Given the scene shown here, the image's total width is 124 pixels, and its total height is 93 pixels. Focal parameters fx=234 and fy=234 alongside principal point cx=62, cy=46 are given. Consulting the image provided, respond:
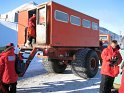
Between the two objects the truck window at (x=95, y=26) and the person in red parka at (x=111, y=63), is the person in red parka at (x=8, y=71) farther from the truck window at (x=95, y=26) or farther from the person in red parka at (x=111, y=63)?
the truck window at (x=95, y=26)

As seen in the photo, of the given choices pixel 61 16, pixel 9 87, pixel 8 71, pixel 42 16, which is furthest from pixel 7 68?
pixel 61 16

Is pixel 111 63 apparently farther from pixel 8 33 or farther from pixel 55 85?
pixel 8 33

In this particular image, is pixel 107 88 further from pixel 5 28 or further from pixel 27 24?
pixel 5 28

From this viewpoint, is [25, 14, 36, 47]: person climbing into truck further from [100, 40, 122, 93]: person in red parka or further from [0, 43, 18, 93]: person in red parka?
[100, 40, 122, 93]: person in red parka

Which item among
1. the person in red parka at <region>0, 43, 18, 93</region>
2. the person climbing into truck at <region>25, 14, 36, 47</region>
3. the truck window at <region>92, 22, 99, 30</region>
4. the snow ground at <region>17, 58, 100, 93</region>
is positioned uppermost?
the truck window at <region>92, 22, 99, 30</region>

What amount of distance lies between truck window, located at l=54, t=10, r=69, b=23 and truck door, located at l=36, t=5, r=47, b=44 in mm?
461

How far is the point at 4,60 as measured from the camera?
592 centimetres

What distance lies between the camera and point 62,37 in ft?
29.9

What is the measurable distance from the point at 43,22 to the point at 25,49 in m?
1.77

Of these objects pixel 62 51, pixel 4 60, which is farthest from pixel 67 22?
pixel 4 60

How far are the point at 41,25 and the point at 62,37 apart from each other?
3.15 feet

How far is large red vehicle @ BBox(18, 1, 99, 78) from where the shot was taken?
8.65m

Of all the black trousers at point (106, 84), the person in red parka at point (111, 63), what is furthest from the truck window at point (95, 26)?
the black trousers at point (106, 84)

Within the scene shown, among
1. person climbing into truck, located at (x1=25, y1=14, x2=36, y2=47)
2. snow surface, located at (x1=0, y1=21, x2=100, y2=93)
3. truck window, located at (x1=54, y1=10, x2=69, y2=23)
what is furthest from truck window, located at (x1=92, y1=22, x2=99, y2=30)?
person climbing into truck, located at (x1=25, y1=14, x2=36, y2=47)
